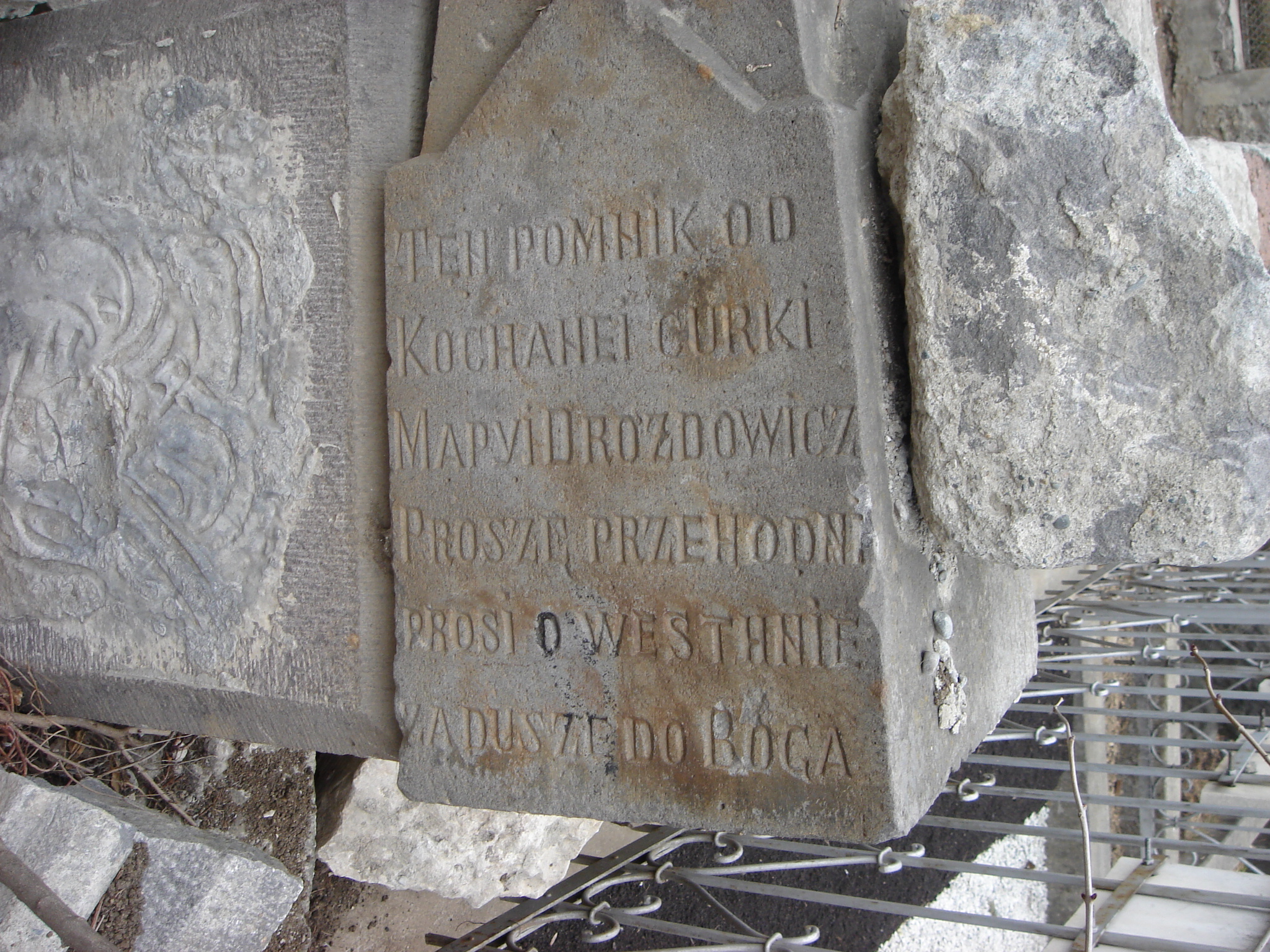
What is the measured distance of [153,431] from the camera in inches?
82.4

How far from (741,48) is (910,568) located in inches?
36.2

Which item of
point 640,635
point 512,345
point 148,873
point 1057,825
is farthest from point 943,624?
point 1057,825

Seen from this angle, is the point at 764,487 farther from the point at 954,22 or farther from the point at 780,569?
the point at 954,22

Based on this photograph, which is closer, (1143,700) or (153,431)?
(153,431)

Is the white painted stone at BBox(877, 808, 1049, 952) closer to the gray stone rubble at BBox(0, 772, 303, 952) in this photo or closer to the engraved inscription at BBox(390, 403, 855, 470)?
the gray stone rubble at BBox(0, 772, 303, 952)

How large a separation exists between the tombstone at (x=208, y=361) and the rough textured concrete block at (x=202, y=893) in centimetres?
23

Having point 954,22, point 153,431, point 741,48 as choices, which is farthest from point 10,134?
point 954,22

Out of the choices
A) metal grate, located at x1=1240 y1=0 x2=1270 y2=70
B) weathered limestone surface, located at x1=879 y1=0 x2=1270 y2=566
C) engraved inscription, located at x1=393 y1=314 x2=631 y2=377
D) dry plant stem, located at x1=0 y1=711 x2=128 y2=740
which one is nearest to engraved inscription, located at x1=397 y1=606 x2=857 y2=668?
weathered limestone surface, located at x1=879 y1=0 x2=1270 y2=566

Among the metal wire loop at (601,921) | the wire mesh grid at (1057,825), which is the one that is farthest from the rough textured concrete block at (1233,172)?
the metal wire loop at (601,921)

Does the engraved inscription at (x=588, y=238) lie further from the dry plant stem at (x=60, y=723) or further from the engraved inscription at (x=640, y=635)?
the dry plant stem at (x=60, y=723)

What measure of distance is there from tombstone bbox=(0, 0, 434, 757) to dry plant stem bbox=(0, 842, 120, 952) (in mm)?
550

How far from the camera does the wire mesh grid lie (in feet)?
7.86

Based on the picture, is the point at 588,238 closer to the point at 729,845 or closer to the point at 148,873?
the point at 148,873

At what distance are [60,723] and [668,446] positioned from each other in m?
1.59
